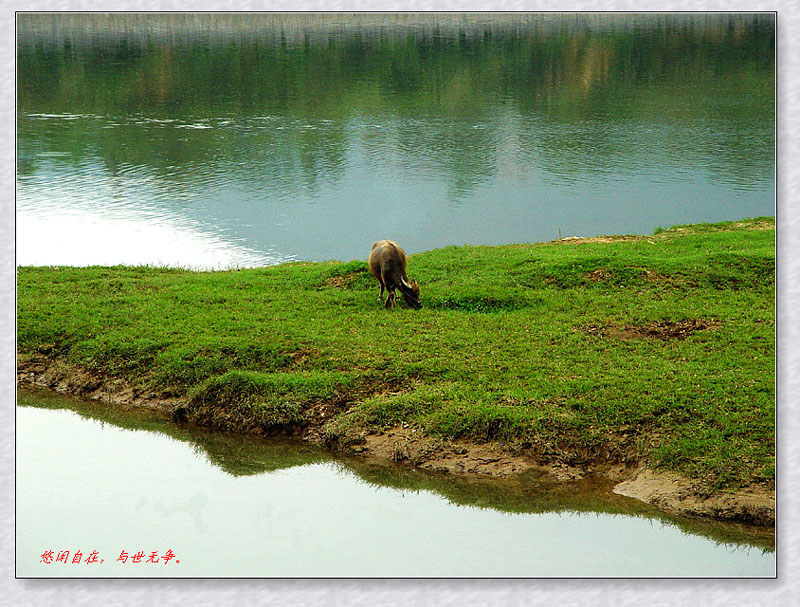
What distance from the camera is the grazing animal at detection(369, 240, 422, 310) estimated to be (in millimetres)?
9516

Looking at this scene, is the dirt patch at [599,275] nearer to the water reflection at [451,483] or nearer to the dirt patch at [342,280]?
the dirt patch at [342,280]

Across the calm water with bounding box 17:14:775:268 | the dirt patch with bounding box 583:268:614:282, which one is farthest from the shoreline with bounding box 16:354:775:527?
the dirt patch with bounding box 583:268:614:282

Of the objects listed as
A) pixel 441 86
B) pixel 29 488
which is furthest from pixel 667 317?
pixel 441 86

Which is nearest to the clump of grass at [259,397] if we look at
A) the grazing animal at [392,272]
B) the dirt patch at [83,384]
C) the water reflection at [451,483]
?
the water reflection at [451,483]

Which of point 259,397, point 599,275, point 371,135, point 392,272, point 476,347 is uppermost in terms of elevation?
point 371,135

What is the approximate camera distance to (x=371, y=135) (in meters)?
22.4

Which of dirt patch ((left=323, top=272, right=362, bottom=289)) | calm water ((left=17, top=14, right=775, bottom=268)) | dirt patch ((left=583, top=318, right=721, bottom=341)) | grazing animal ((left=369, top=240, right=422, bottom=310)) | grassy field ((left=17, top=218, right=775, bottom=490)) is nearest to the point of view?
grassy field ((left=17, top=218, right=775, bottom=490))

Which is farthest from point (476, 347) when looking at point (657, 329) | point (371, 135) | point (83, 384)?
Result: point (371, 135)

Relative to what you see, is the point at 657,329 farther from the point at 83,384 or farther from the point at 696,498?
the point at 83,384

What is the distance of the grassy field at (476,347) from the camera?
6.75 meters

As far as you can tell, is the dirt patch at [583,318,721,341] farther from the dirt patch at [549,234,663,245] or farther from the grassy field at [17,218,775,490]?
the dirt patch at [549,234,663,245]

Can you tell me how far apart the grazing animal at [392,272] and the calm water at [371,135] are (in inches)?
97.6

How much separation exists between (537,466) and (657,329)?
299cm

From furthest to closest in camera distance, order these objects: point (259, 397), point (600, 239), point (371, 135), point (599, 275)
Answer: point (371, 135) < point (600, 239) < point (599, 275) < point (259, 397)
